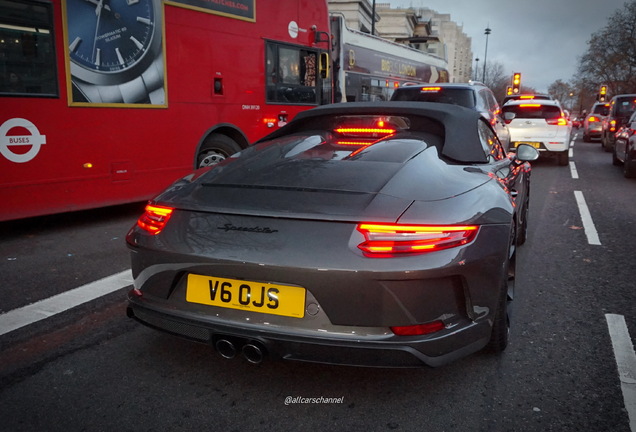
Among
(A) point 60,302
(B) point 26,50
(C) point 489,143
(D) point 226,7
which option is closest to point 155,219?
(A) point 60,302

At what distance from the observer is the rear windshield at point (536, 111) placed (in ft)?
47.6

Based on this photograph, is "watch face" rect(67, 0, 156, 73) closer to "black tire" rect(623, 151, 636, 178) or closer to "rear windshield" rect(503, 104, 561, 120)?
"black tire" rect(623, 151, 636, 178)

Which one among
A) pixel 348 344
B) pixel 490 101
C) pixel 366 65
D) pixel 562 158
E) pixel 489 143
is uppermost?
pixel 366 65

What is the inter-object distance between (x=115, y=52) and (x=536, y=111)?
11.5 m

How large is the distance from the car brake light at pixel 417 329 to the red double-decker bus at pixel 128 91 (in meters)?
4.66

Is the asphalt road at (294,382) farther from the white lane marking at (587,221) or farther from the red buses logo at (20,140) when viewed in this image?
the white lane marking at (587,221)

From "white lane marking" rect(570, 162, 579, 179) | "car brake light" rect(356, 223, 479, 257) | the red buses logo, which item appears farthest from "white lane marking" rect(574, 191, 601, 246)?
the red buses logo

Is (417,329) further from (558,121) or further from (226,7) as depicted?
(558,121)

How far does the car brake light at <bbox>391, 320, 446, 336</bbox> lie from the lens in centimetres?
236

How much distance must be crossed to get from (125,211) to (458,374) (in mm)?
5783

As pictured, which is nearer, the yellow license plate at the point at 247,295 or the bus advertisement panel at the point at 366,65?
the yellow license plate at the point at 247,295

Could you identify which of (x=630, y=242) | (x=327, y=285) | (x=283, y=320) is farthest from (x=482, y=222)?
(x=630, y=242)

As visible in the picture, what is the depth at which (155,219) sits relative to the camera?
109 inches

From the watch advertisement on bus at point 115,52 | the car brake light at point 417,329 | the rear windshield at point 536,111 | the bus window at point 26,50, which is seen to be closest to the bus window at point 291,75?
the watch advertisement on bus at point 115,52
